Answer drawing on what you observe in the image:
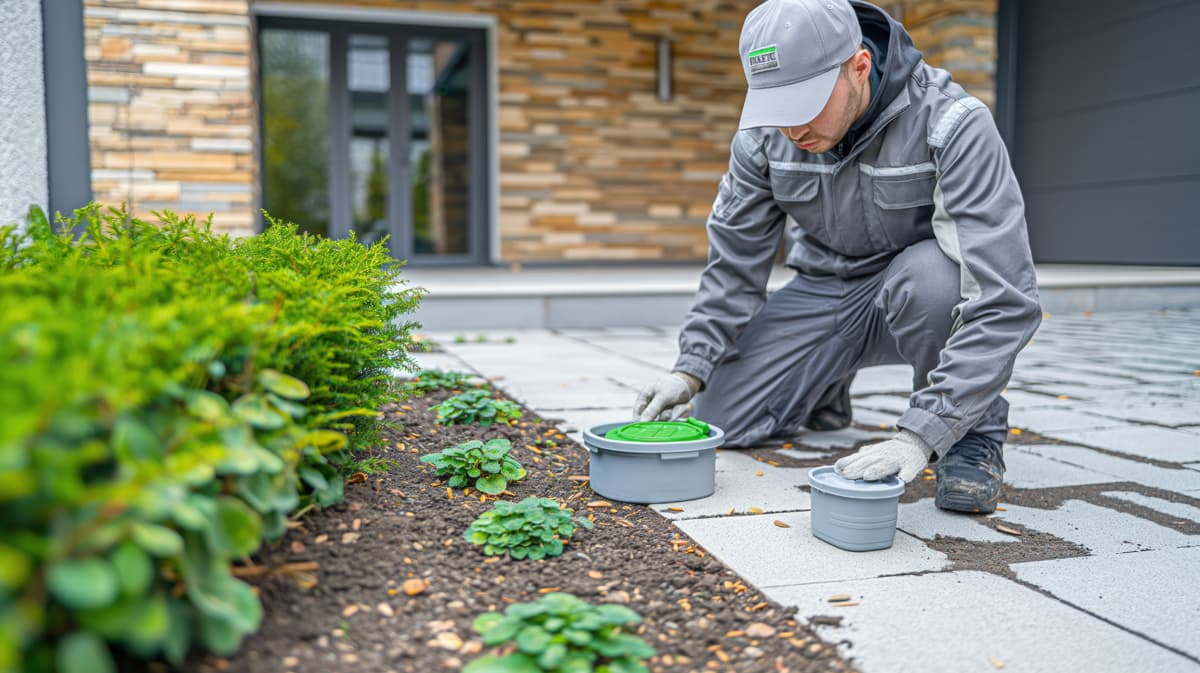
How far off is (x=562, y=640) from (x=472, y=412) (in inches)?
52.6

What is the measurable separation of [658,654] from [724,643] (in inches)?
4.3

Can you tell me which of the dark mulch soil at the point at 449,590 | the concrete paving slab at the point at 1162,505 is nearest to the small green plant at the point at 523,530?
the dark mulch soil at the point at 449,590

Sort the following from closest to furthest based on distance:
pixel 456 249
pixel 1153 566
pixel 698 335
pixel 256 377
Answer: pixel 256 377
pixel 1153 566
pixel 698 335
pixel 456 249

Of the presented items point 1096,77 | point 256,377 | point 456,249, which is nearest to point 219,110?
point 456,249

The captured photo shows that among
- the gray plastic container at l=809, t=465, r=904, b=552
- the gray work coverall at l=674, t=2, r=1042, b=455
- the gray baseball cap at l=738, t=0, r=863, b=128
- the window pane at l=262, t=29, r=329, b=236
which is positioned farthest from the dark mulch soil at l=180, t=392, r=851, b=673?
the window pane at l=262, t=29, r=329, b=236

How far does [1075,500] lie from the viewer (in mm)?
2098

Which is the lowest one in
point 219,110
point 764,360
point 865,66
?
point 764,360

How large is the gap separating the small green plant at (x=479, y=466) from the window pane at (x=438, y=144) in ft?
23.3

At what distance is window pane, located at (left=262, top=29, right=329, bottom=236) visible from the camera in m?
8.34

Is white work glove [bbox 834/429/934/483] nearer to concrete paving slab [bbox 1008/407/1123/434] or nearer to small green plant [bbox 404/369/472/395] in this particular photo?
concrete paving slab [bbox 1008/407/1123/434]

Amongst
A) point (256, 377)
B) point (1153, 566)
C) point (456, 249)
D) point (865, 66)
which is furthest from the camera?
point (456, 249)

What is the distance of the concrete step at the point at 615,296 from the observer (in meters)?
5.46

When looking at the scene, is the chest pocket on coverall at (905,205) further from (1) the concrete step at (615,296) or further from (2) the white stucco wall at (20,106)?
(1) the concrete step at (615,296)

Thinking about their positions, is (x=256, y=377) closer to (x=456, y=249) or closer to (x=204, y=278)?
(x=204, y=278)
